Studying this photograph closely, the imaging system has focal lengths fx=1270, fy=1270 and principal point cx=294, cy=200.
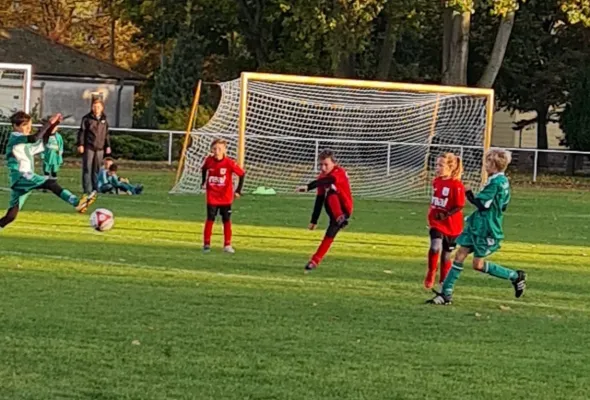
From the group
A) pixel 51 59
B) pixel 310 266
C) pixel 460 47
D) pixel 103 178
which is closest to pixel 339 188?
pixel 310 266

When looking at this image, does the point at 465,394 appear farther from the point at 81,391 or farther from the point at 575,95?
the point at 575,95

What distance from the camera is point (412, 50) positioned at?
4903cm

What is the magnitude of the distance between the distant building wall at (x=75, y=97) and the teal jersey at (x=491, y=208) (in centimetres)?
4321

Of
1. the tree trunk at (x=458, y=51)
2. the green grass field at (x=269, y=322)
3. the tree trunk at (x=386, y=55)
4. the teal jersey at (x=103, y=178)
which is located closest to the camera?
the green grass field at (x=269, y=322)

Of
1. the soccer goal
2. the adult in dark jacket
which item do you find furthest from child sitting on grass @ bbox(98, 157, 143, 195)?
the adult in dark jacket

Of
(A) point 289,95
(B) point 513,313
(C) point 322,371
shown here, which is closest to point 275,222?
(A) point 289,95

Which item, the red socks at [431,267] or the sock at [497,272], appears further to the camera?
the red socks at [431,267]

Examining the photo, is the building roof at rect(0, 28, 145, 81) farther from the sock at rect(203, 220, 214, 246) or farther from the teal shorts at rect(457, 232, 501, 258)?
the teal shorts at rect(457, 232, 501, 258)

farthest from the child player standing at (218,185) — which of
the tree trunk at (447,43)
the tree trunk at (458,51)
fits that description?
the tree trunk at (447,43)

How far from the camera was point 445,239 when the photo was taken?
12336mm

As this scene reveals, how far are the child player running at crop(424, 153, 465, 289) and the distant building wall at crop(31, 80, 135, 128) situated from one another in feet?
138

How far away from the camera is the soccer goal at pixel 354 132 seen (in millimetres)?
27266

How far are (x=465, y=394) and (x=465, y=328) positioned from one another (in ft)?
8.21

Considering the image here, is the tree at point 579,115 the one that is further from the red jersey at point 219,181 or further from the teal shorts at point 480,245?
the teal shorts at point 480,245
